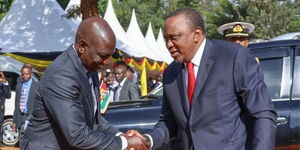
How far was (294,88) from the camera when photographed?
228 inches

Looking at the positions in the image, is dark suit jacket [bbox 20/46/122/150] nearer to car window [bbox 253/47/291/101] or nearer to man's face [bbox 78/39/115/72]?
man's face [bbox 78/39/115/72]

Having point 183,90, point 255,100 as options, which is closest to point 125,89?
point 183,90

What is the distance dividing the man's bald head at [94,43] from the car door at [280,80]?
2.60 m

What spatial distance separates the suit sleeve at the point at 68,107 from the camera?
343cm

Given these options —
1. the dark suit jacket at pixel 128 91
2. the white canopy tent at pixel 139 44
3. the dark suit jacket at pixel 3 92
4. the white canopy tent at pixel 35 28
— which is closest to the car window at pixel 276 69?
the dark suit jacket at pixel 128 91

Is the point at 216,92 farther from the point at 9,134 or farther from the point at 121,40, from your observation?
the point at 121,40

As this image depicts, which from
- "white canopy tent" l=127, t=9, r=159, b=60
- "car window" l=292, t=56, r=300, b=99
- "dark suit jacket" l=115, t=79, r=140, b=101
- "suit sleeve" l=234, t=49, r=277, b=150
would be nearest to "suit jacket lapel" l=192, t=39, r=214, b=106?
"suit sleeve" l=234, t=49, r=277, b=150

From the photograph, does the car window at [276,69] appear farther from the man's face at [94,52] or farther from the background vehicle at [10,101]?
the background vehicle at [10,101]

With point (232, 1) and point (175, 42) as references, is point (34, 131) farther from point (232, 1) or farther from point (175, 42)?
point (232, 1)

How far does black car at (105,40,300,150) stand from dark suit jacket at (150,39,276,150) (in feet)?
7.30

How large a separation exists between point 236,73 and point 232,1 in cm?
4270

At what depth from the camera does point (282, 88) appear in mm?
5816

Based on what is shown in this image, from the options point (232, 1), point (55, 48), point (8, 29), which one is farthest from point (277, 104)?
point (232, 1)

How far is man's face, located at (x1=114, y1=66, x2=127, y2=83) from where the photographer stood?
36.5 feet
